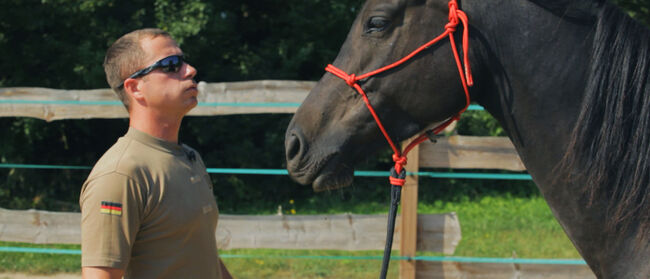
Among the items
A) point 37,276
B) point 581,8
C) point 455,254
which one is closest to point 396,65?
point 581,8

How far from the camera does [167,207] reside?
4.83 feet

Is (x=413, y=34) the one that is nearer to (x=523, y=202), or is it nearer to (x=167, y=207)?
(x=167, y=207)

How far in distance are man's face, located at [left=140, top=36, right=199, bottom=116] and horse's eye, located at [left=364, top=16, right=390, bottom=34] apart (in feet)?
1.84

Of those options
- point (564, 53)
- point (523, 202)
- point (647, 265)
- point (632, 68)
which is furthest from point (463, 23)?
point (523, 202)

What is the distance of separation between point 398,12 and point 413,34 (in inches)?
3.2

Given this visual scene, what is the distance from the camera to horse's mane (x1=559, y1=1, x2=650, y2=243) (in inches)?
59.7

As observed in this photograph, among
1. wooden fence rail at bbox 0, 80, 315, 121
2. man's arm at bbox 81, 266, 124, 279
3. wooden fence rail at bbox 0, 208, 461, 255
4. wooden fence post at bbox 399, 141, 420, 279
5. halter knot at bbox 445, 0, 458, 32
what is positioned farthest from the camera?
wooden fence rail at bbox 0, 80, 315, 121

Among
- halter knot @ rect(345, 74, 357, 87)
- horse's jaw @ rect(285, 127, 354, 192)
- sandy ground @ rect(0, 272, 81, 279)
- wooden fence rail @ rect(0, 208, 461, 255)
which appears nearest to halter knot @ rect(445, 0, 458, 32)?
halter knot @ rect(345, 74, 357, 87)

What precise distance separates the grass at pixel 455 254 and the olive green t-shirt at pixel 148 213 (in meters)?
2.70

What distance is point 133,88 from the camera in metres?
1.53

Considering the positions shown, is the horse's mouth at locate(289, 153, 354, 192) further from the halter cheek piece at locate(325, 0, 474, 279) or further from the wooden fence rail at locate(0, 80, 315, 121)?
the wooden fence rail at locate(0, 80, 315, 121)

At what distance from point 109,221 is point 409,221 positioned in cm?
282

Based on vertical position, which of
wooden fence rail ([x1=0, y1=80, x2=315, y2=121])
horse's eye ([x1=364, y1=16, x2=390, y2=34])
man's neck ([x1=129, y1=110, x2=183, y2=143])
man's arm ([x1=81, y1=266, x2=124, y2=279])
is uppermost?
horse's eye ([x1=364, y1=16, x2=390, y2=34])

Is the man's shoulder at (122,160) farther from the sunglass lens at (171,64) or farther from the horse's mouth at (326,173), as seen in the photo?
the horse's mouth at (326,173)
